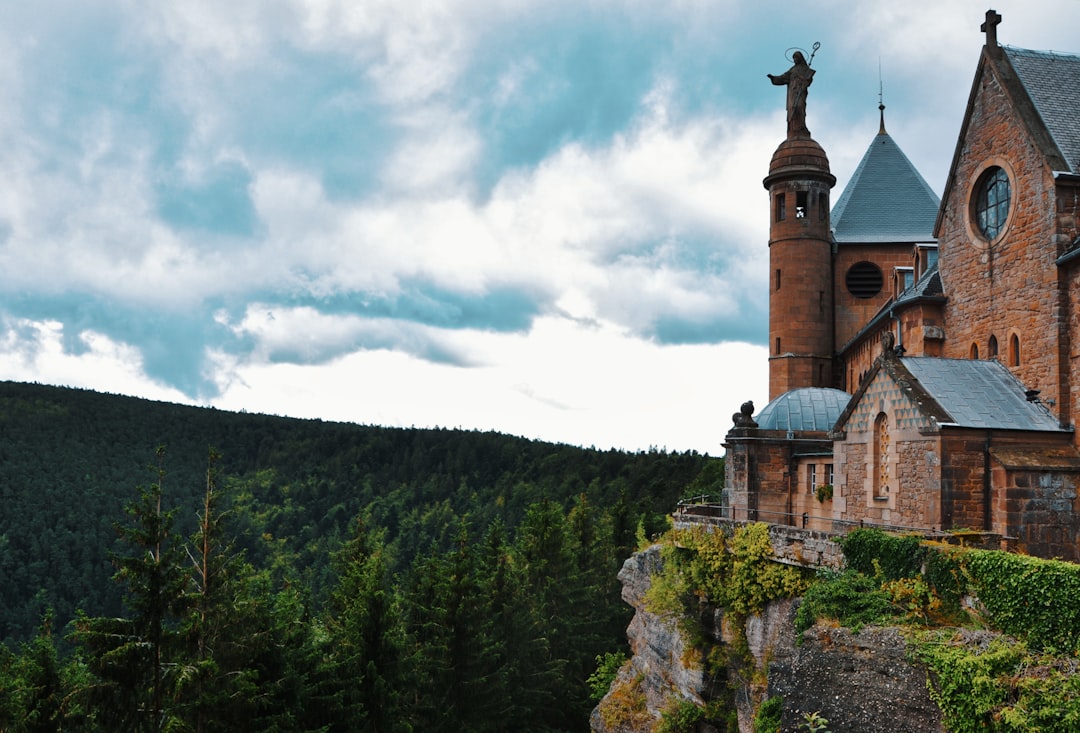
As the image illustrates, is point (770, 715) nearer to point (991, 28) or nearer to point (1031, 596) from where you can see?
point (1031, 596)

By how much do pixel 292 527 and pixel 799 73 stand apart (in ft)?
480

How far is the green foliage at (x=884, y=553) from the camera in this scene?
17.3 m

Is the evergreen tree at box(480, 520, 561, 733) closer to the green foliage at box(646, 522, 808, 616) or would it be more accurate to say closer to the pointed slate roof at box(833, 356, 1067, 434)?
the green foliage at box(646, 522, 808, 616)

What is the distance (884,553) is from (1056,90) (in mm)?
14474

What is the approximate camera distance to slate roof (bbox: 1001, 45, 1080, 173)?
2295 centimetres

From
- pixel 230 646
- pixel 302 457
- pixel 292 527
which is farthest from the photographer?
pixel 302 457

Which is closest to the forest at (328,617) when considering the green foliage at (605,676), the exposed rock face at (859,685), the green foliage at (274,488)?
the green foliage at (274,488)

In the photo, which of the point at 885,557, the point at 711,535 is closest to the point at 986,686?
the point at 885,557

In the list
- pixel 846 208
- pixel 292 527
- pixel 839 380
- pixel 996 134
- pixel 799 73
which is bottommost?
pixel 292 527

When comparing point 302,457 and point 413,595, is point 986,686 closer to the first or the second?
point 413,595

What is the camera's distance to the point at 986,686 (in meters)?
13.3

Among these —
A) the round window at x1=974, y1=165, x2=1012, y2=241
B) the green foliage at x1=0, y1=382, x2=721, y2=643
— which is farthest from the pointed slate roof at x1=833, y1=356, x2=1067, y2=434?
the green foliage at x1=0, y1=382, x2=721, y2=643

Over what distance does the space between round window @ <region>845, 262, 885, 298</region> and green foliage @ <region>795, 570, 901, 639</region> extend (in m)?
23.8

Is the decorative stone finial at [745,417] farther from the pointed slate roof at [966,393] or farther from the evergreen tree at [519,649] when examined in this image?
the evergreen tree at [519,649]
